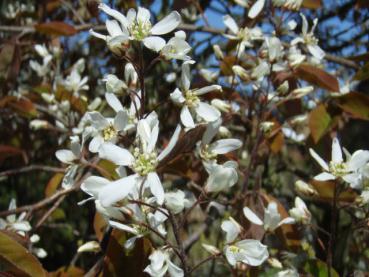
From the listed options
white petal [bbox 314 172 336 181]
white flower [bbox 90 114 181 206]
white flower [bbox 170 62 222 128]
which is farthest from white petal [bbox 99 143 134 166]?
white petal [bbox 314 172 336 181]

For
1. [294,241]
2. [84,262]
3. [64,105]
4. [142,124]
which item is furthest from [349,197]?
[84,262]

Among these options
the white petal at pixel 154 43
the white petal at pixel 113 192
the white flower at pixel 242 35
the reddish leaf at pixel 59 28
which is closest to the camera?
the white petal at pixel 113 192

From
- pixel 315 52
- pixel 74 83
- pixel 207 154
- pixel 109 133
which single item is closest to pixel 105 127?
pixel 109 133

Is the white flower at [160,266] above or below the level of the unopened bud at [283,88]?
below

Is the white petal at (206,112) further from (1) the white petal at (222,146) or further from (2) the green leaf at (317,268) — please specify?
(2) the green leaf at (317,268)

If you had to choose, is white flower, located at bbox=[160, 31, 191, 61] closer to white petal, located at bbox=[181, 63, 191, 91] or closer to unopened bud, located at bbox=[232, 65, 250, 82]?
white petal, located at bbox=[181, 63, 191, 91]

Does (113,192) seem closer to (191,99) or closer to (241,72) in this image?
(191,99)

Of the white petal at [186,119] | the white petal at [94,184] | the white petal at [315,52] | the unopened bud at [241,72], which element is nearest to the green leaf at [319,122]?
the white petal at [315,52]
